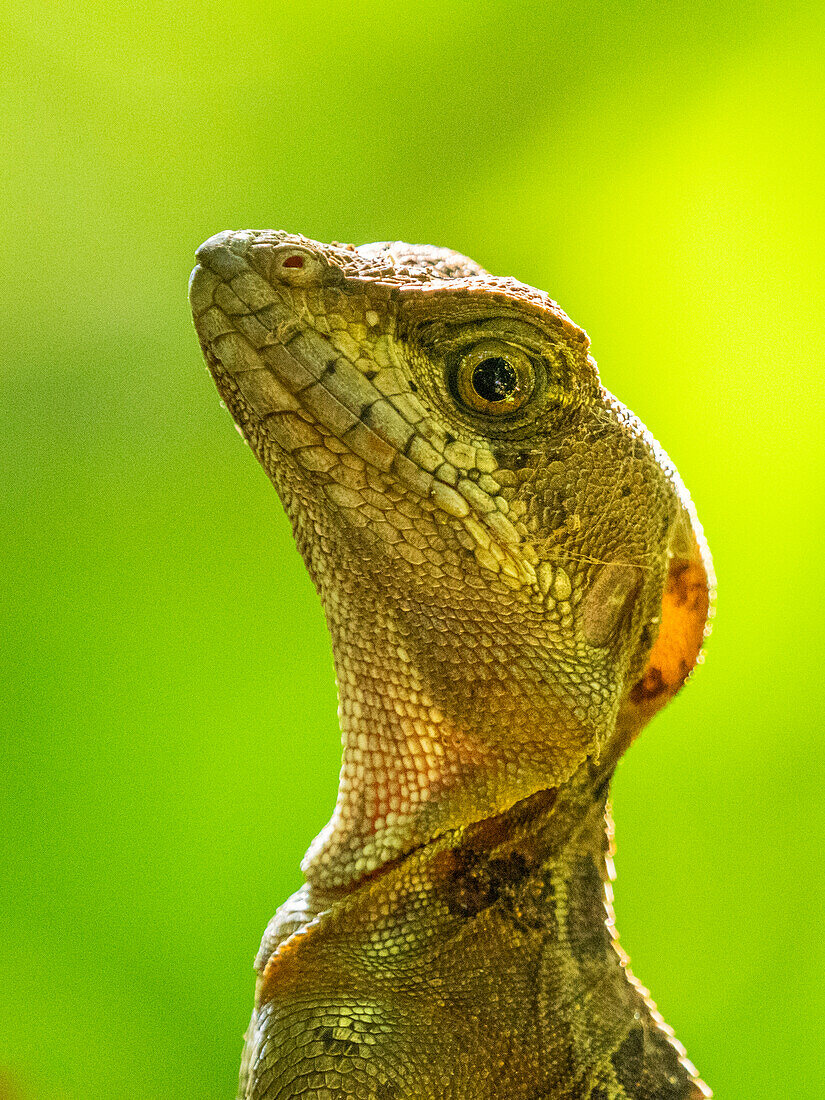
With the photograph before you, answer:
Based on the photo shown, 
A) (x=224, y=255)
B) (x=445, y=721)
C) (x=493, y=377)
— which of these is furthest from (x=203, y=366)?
(x=445, y=721)

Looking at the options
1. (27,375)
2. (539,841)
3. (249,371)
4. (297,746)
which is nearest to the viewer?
(249,371)

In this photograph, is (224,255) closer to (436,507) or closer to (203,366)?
(436,507)

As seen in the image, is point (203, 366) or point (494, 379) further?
point (203, 366)

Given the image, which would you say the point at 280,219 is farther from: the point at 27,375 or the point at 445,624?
the point at 445,624

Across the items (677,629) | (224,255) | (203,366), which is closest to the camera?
(224,255)

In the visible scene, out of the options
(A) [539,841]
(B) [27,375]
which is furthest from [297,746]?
(A) [539,841]

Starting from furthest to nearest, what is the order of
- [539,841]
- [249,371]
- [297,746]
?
[297,746], [539,841], [249,371]

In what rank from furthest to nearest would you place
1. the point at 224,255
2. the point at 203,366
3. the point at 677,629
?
1. the point at 203,366
2. the point at 677,629
3. the point at 224,255

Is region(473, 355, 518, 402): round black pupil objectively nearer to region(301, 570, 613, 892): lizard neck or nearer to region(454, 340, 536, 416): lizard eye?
region(454, 340, 536, 416): lizard eye
